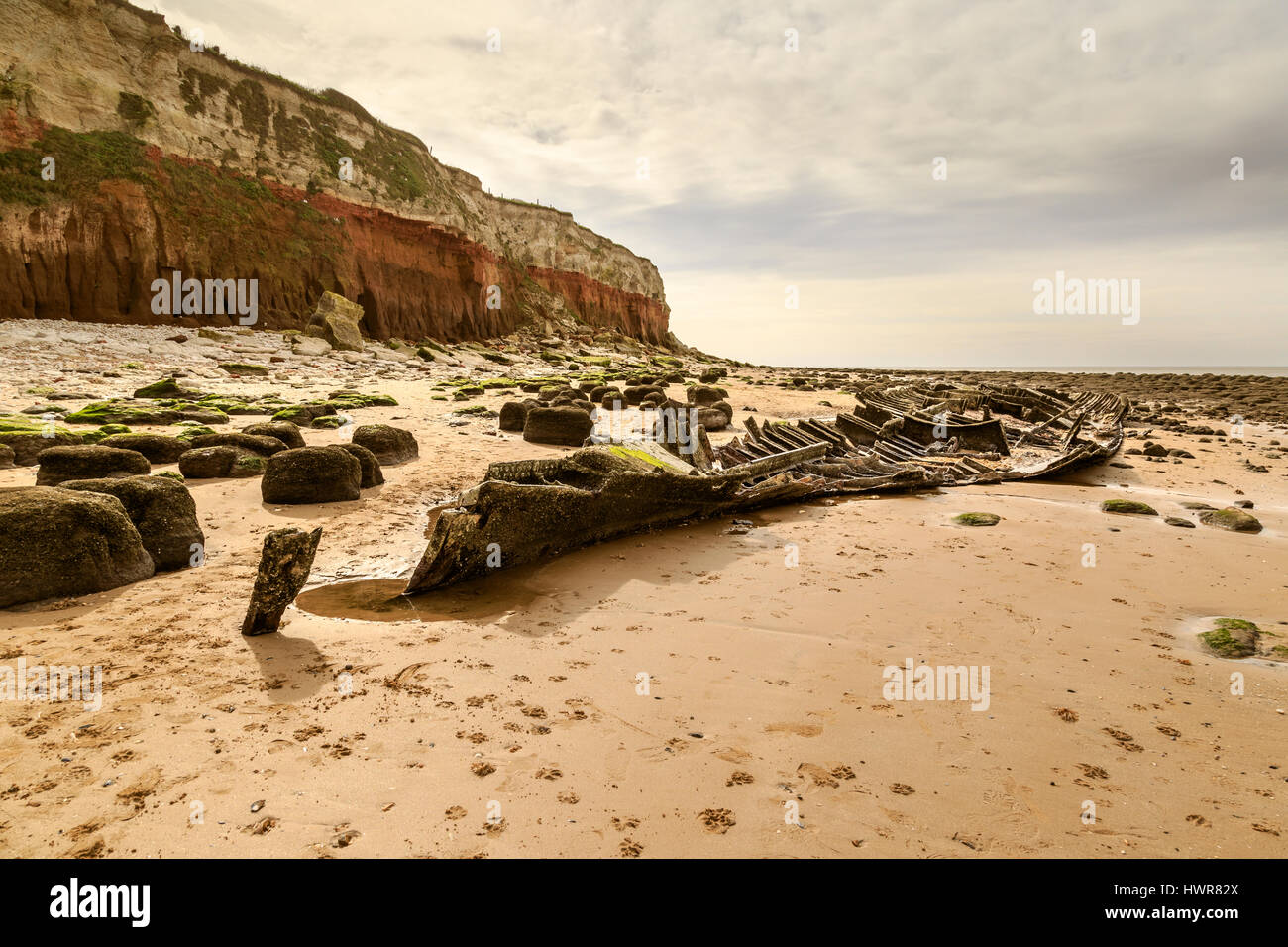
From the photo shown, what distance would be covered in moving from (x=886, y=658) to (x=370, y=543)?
631cm

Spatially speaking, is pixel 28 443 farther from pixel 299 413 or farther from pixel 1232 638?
pixel 1232 638

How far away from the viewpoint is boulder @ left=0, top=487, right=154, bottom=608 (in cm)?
517

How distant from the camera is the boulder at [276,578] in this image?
4961 mm

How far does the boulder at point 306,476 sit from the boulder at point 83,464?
187cm

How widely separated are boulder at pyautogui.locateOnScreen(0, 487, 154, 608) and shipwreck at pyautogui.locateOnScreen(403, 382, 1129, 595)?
2.78 metres

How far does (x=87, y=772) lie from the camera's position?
10.5 feet

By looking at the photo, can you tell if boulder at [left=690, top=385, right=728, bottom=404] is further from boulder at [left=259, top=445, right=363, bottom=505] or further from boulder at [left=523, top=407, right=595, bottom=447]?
boulder at [left=259, top=445, right=363, bottom=505]

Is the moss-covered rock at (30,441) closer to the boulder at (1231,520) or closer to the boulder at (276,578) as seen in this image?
the boulder at (276,578)

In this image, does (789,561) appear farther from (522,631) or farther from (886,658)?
(522,631)

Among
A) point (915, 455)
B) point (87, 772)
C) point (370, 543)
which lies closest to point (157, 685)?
point (87, 772)

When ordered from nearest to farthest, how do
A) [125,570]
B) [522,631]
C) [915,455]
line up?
[522,631], [125,570], [915,455]

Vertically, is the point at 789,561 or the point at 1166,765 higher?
the point at 789,561
